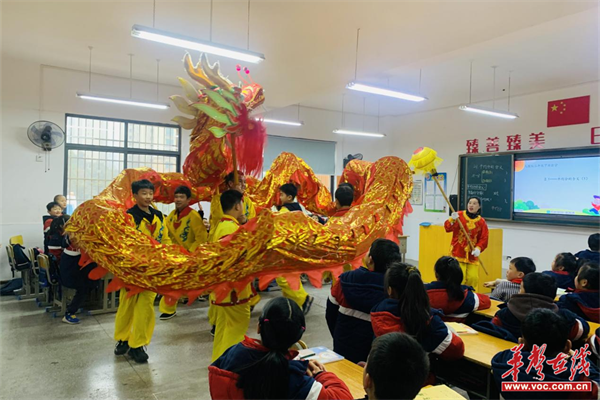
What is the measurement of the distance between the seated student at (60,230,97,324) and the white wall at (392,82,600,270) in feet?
21.8

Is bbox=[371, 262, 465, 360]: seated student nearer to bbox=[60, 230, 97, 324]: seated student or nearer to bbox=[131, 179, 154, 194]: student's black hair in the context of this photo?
bbox=[131, 179, 154, 194]: student's black hair

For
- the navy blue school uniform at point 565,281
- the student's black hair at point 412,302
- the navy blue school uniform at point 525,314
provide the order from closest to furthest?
the student's black hair at point 412,302, the navy blue school uniform at point 525,314, the navy blue school uniform at point 565,281

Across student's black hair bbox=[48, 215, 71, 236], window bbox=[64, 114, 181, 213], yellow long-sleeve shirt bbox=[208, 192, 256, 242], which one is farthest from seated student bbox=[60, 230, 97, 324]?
yellow long-sleeve shirt bbox=[208, 192, 256, 242]

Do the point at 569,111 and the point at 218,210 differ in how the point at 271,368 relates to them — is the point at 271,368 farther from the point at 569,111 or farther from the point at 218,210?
the point at 569,111

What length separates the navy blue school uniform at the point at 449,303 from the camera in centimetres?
237

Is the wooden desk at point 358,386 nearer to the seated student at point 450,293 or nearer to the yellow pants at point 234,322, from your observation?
the yellow pants at point 234,322

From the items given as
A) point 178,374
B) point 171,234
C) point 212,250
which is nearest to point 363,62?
point 171,234

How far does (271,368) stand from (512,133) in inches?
287

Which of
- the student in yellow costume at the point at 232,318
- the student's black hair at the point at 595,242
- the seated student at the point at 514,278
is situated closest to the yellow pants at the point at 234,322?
the student in yellow costume at the point at 232,318

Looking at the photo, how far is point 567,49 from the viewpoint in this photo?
486 centimetres

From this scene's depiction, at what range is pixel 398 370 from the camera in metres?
1.01

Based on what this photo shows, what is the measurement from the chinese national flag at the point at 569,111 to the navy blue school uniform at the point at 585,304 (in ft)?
15.7

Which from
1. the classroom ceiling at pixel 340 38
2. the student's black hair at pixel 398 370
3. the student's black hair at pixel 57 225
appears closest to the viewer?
the student's black hair at pixel 398 370

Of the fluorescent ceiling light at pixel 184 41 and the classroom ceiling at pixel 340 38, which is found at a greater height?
the classroom ceiling at pixel 340 38
